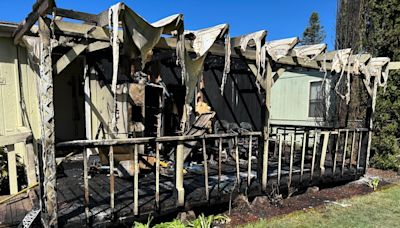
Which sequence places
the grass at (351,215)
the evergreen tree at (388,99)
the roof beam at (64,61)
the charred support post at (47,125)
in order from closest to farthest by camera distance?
the charred support post at (47,125)
the roof beam at (64,61)
the grass at (351,215)
the evergreen tree at (388,99)

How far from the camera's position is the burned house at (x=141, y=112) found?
2820mm

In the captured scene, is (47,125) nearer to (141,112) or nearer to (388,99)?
(141,112)

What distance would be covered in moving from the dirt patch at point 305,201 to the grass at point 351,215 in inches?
6.1

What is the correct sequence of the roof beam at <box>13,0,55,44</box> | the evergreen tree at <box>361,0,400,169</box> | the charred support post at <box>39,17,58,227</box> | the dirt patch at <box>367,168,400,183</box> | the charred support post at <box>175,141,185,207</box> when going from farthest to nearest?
the evergreen tree at <box>361,0,400,169</box>
the dirt patch at <box>367,168,400,183</box>
the charred support post at <box>175,141,185,207</box>
the charred support post at <box>39,17,58,227</box>
the roof beam at <box>13,0,55,44</box>

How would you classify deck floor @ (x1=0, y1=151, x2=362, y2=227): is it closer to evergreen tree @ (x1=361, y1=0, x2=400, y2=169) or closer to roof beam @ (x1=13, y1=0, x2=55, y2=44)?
roof beam @ (x1=13, y1=0, x2=55, y2=44)

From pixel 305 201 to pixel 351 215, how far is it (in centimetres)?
74

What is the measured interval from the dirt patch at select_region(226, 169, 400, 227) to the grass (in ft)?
0.51

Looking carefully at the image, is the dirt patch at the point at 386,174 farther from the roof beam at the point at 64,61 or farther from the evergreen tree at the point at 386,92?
the roof beam at the point at 64,61

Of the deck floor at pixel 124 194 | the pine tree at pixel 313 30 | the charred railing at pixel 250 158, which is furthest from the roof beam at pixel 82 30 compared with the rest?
the pine tree at pixel 313 30

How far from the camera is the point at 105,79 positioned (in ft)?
18.4

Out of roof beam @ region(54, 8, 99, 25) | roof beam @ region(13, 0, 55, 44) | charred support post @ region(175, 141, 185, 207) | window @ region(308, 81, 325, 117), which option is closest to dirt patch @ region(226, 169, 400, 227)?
charred support post @ region(175, 141, 185, 207)

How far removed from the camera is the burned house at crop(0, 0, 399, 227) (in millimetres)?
2820

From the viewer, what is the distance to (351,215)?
4.02m

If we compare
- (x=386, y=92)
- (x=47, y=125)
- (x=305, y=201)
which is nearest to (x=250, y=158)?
(x=305, y=201)
